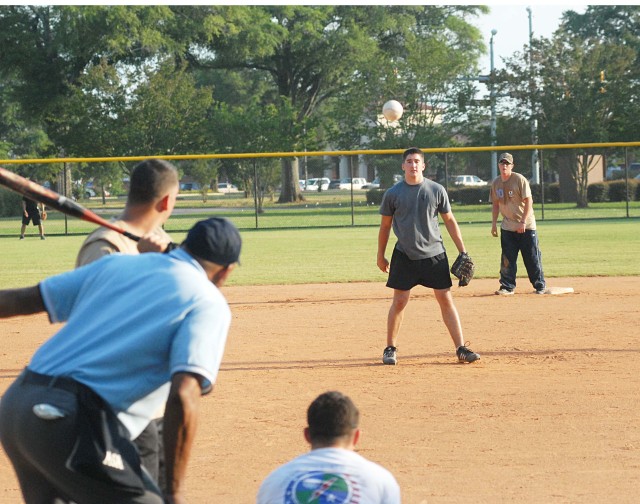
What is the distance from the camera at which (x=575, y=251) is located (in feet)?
68.6

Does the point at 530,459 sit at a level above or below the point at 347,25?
below

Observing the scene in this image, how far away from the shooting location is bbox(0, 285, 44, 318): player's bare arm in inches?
130

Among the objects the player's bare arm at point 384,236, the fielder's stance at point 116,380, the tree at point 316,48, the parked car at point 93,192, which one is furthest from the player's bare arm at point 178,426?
the tree at point 316,48

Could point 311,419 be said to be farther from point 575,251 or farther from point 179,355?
point 575,251

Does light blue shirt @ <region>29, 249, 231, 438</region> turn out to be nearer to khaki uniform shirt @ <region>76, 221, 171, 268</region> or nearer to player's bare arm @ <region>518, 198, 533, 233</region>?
khaki uniform shirt @ <region>76, 221, 171, 268</region>

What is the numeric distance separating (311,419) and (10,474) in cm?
355

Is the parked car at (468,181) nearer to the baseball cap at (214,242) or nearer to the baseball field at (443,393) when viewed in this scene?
the baseball field at (443,393)

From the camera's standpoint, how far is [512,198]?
14.2 m

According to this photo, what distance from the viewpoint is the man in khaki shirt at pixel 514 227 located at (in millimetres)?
14086

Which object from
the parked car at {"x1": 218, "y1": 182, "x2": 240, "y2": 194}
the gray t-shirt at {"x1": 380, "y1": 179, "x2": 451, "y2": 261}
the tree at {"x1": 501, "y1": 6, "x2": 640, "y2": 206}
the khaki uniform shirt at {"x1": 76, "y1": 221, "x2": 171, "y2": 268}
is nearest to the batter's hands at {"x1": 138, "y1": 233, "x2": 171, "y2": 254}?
the khaki uniform shirt at {"x1": 76, "y1": 221, "x2": 171, "y2": 268}

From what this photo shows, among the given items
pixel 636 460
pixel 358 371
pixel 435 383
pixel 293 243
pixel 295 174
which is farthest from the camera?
pixel 295 174

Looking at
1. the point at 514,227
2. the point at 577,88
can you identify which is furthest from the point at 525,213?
the point at 577,88

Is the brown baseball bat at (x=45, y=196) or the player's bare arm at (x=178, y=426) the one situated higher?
the brown baseball bat at (x=45, y=196)

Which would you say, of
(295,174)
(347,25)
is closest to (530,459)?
(295,174)
